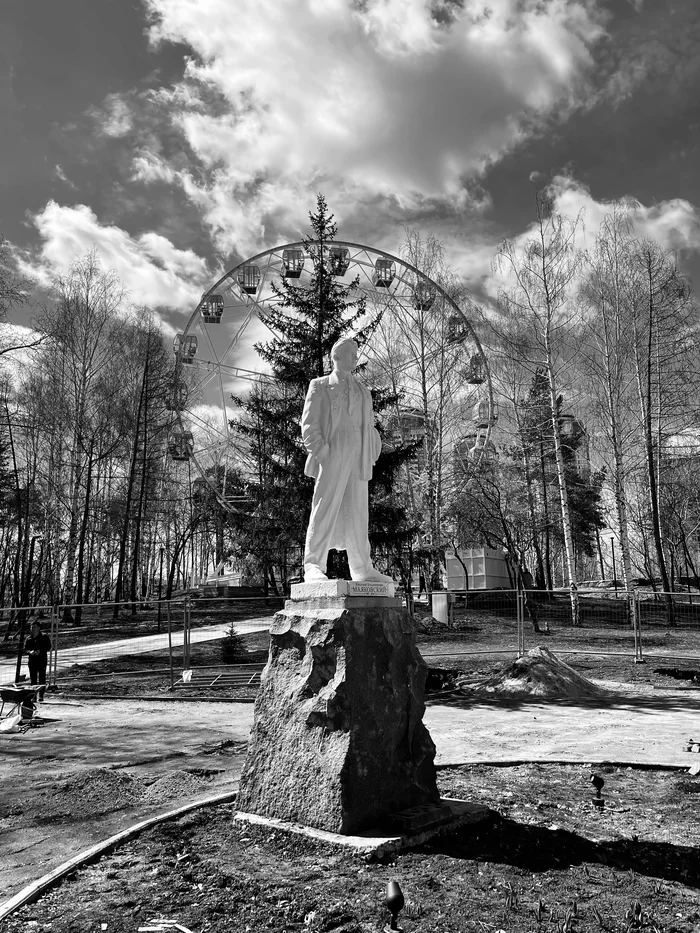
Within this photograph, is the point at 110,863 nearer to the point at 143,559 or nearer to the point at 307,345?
the point at 307,345

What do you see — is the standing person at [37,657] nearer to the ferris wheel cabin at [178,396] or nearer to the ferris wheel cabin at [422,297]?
the ferris wheel cabin at [178,396]

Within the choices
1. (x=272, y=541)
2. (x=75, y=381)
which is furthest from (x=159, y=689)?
(x=75, y=381)

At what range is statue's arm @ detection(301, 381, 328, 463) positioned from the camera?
572 centimetres

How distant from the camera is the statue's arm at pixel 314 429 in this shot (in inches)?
225

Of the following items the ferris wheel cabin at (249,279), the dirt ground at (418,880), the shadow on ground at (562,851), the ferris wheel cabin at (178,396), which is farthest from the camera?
the ferris wheel cabin at (178,396)

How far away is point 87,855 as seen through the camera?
166 inches

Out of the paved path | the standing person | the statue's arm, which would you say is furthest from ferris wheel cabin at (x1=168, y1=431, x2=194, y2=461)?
the statue's arm

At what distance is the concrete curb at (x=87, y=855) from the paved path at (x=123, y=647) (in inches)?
442

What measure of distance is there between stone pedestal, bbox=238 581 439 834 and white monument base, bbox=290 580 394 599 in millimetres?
33

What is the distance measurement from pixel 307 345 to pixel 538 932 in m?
15.8

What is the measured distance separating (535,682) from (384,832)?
25.0ft

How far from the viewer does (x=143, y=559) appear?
4762 centimetres

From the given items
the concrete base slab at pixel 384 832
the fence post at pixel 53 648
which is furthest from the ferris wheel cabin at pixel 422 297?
the concrete base slab at pixel 384 832

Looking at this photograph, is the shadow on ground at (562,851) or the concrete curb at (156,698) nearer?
the shadow on ground at (562,851)
